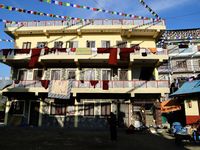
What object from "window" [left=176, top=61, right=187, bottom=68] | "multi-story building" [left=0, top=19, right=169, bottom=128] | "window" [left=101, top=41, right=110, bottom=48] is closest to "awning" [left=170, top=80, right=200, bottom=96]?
"multi-story building" [left=0, top=19, right=169, bottom=128]

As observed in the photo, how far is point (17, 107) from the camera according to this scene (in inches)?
946

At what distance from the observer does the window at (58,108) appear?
2337 centimetres

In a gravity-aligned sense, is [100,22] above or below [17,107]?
above

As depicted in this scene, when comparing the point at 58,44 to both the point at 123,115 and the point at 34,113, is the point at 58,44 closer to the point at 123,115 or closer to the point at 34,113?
the point at 34,113

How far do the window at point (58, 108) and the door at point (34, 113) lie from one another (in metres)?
1.80

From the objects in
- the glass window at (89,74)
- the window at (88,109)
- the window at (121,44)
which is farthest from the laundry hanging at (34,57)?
the window at (121,44)

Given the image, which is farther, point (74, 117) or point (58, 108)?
point (58, 108)

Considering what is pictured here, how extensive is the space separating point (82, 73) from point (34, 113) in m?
6.92

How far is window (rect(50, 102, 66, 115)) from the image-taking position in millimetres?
23370

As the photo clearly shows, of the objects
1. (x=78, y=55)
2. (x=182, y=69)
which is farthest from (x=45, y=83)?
(x=182, y=69)

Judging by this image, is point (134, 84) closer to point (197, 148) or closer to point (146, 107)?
point (146, 107)

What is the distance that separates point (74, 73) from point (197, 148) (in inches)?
632

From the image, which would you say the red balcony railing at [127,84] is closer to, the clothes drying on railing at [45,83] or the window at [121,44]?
the clothes drying on railing at [45,83]

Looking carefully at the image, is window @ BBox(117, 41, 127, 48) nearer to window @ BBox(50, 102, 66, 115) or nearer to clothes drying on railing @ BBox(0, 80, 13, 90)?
window @ BBox(50, 102, 66, 115)
